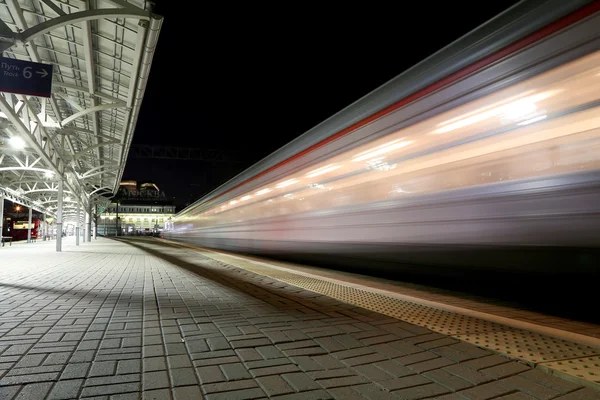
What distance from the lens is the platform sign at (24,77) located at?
20.0ft

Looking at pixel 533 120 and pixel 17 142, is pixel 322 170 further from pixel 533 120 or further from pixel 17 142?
pixel 17 142

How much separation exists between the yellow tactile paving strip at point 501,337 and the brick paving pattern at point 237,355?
0.12 metres

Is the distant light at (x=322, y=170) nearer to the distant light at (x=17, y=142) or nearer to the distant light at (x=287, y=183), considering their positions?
the distant light at (x=287, y=183)

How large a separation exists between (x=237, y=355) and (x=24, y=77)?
6.46m

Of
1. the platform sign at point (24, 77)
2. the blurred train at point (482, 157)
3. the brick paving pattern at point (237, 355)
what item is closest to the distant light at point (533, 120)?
the blurred train at point (482, 157)

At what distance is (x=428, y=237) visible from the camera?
458 centimetres

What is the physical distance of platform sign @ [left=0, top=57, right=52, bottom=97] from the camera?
609cm

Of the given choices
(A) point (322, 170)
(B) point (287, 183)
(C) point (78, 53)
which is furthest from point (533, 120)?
(C) point (78, 53)

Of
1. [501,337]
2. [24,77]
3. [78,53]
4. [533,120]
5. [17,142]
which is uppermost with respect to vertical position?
[78,53]

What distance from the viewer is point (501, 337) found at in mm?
2871

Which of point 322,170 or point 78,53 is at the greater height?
point 78,53

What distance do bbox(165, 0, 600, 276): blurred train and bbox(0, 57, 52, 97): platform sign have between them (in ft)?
16.5

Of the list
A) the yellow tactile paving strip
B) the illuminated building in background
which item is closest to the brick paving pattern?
the yellow tactile paving strip

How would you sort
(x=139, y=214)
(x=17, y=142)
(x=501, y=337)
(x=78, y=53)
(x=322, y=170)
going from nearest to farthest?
1. (x=501, y=337)
2. (x=322, y=170)
3. (x=78, y=53)
4. (x=17, y=142)
5. (x=139, y=214)
